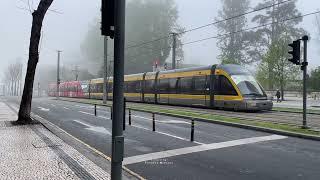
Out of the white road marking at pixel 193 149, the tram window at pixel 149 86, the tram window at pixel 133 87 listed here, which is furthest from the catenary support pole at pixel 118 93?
the tram window at pixel 133 87

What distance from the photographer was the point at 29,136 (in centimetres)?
1330

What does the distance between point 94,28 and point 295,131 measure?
104 meters

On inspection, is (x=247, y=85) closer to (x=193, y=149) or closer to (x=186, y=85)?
(x=186, y=85)

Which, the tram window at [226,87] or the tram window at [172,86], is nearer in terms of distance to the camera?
the tram window at [226,87]

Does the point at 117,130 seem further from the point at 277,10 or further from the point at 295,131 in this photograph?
the point at 277,10

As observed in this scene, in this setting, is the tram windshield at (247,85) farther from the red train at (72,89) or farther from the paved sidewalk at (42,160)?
the red train at (72,89)

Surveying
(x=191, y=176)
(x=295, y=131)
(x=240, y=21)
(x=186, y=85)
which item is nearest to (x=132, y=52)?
(x=240, y=21)

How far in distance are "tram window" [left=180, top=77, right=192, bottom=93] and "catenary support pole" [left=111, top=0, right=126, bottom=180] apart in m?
26.1

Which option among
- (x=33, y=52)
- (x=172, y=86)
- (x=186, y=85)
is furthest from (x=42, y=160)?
(x=172, y=86)

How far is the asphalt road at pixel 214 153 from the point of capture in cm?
844

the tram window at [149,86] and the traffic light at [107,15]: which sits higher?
the traffic light at [107,15]

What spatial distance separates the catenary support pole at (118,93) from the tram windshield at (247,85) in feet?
69.9

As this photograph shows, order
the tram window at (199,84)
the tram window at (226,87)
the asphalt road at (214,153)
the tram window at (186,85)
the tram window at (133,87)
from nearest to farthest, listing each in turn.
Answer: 1. the asphalt road at (214,153)
2. the tram window at (226,87)
3. the tram window at (199,84)
4. the tram window at (186,85)
5. the tram window at (133,87)

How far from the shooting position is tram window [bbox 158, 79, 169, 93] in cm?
3597
